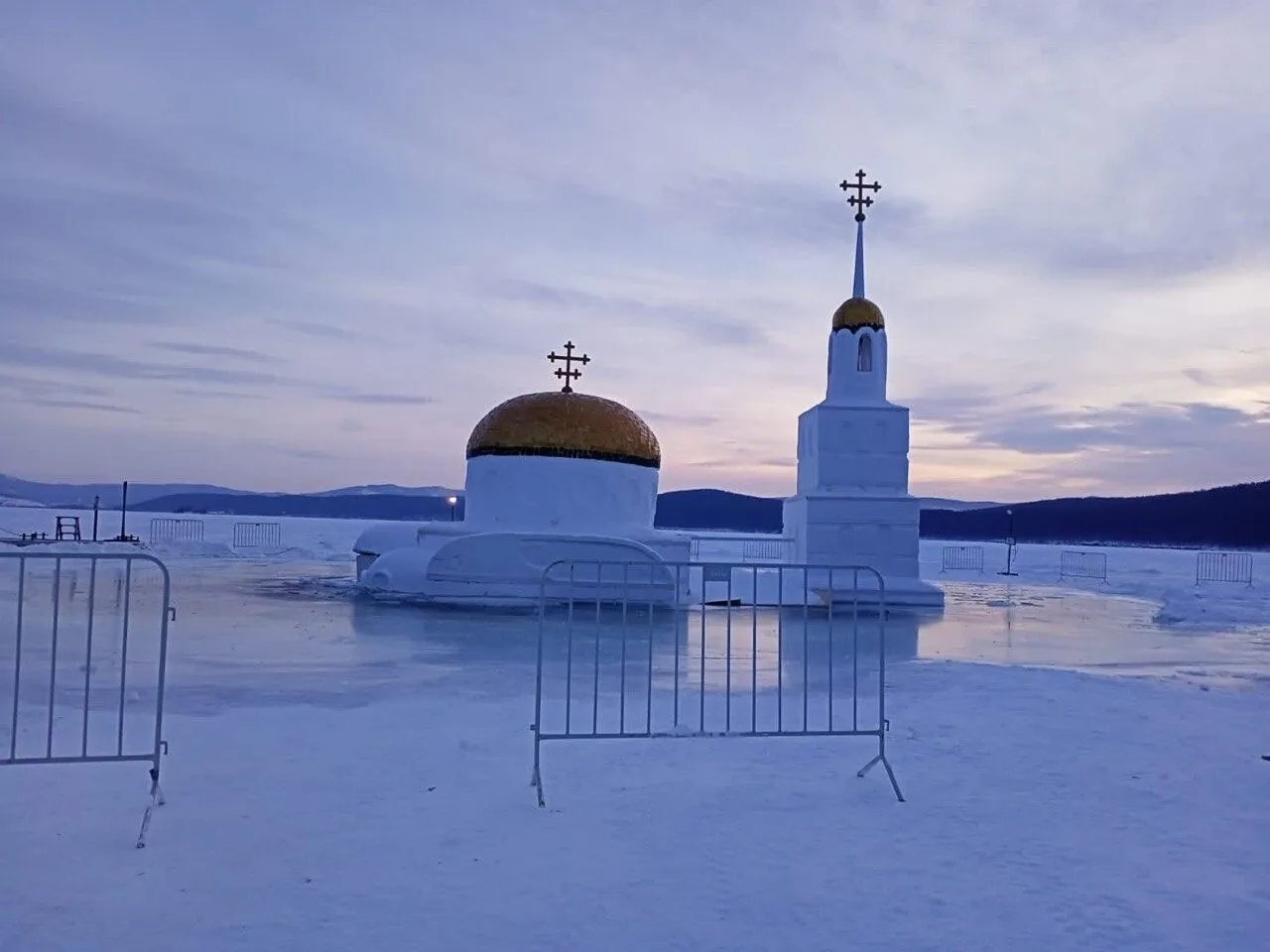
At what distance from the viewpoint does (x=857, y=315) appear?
22.5 metres

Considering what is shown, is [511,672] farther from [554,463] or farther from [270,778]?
[554,463]

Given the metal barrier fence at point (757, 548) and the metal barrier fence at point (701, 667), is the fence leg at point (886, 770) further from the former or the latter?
the metal barrier fence at point (757, 548)

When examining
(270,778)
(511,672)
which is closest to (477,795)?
(270,778)

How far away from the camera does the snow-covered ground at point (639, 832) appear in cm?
350

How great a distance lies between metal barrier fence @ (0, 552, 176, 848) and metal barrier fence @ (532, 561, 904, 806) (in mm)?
2312

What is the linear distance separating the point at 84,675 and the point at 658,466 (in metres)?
15.9

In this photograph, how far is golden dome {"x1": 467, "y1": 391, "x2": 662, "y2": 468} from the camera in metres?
21.7

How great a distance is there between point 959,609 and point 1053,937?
55.6 feet

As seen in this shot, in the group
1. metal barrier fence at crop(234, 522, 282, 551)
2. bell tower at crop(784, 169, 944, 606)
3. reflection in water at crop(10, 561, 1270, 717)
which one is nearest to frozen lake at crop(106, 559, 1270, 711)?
reflection in water at crop(10, 561, 1270, 717)

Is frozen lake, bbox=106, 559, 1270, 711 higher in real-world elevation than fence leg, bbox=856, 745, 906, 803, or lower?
lower

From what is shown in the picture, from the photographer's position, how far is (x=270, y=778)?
5266 mm

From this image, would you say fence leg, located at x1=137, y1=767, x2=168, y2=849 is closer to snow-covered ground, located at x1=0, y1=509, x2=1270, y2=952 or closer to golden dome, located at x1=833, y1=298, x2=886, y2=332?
snow-covered ground, located at x1=0, y1=509, x2=1270, y2=952

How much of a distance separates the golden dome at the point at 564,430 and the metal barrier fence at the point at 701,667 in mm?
3667

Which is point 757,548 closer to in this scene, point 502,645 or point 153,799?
point 502,645
